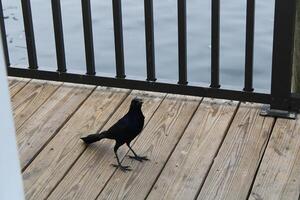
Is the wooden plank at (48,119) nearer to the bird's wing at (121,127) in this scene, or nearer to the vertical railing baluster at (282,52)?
the bird's wing at (121,127)

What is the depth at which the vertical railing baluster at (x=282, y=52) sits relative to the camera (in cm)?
251

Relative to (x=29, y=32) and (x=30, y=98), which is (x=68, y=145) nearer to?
(x=30, y=98)

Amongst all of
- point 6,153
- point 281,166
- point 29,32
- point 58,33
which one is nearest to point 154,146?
point 281,166

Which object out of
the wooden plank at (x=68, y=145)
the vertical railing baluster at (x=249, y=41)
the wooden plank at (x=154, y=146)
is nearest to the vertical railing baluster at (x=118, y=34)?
the wooden plank at (x=68, y=145)

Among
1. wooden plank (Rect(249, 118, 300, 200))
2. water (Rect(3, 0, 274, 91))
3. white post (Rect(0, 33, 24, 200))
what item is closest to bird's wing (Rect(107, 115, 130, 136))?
wooden plank (Rect(249, 118, 300, 200))

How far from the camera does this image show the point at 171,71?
150 inches

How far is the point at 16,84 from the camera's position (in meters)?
3.13

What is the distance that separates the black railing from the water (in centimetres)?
70

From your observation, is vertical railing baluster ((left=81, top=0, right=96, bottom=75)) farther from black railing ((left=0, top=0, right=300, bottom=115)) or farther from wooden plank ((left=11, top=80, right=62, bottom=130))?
wooden plank ((left=11, top=80, right=62, bottom=130))

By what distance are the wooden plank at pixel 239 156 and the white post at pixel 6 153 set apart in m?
1.60

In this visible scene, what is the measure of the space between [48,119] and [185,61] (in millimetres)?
707

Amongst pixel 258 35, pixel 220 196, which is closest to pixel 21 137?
pixel 220 196

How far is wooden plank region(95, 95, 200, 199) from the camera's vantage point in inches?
86.2

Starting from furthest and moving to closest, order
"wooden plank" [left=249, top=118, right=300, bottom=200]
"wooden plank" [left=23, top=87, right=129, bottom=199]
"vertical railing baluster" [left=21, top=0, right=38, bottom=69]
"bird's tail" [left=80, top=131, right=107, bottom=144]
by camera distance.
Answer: "vertical railing baluster" [left=21, top=0, right=38, bottom=69] → "bird's tail" [left=80, top=131, right=107, bottom=144] → "wooden plank" [left=23, top=87, right=129, bottom=199] → "wooden plank" [left=249, top=118, right=300, bottom=200]
